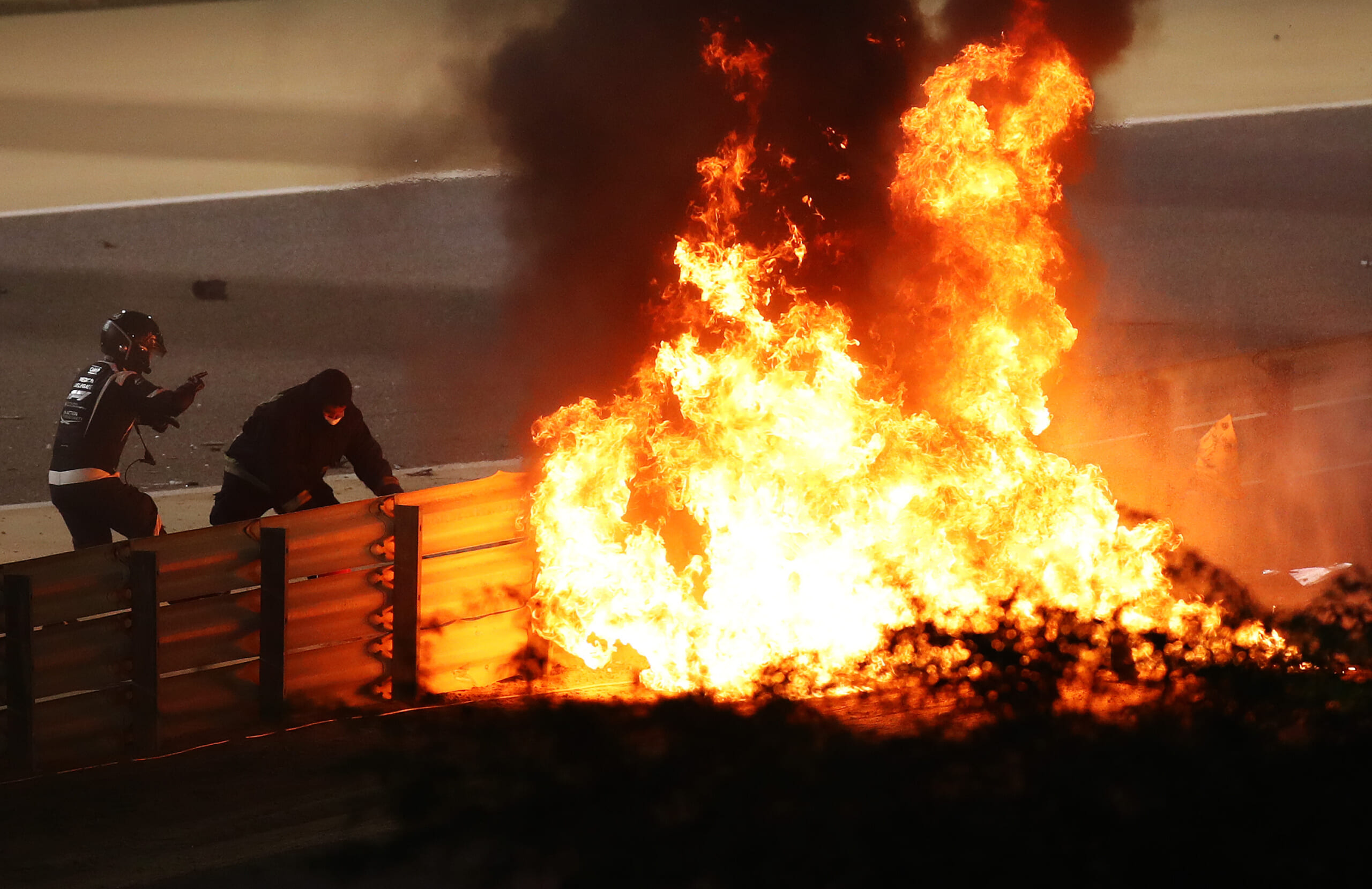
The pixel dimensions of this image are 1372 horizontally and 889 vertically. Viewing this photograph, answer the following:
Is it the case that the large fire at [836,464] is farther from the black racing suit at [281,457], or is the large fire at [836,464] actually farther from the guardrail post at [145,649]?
the guardrail post at [145,649]

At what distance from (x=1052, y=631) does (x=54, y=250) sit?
39.6 ft

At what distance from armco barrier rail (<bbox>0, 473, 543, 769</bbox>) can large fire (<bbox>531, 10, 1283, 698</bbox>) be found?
0.34 metres

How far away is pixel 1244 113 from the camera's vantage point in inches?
523

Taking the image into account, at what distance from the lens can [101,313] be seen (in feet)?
42.1

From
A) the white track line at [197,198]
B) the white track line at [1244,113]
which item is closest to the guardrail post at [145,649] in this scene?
the white track line at [197,198]

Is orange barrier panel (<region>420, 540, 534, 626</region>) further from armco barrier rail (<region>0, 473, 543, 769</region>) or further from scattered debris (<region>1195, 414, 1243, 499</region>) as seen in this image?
scattered debris (<region>1195, 414, 1243, 499</region>)

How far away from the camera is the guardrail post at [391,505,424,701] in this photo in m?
5.95

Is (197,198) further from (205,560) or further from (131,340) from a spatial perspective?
(205,560)

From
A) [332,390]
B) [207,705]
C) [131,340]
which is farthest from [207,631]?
[131,340]

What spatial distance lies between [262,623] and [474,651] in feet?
3.51

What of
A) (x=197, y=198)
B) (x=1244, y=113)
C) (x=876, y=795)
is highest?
(x=1244, y=113)

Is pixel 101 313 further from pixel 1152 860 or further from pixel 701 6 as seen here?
pixel 1152 860

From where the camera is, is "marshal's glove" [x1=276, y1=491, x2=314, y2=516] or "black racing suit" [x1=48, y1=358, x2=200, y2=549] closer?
"marshal's glove" [x1=276, y1=491, x2=314, y2=516]

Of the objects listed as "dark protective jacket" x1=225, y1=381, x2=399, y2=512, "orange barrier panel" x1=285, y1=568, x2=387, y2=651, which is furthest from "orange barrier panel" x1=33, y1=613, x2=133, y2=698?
"dark protective jacket" x1=225, y1=381, x2=399, y2=512
